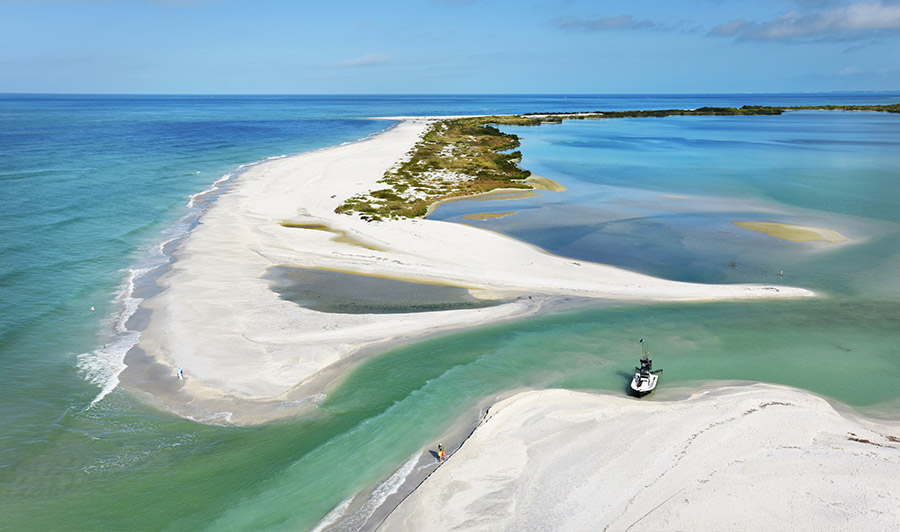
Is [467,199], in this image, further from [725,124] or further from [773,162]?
[725,124]

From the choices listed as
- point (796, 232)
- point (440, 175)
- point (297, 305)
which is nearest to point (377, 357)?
point (297, 305)

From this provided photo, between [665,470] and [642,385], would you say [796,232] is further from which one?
[665,470]

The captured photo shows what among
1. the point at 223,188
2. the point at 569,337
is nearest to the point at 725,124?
the point at 223,188

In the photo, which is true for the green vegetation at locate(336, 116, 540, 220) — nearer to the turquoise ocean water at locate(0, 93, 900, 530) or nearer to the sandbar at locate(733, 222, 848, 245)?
the turquoise ocean water at locate(0, 93, 900, 530)

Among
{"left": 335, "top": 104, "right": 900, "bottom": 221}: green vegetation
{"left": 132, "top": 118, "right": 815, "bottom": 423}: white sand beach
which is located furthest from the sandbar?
{"left": 335, "top": 104, "right": 900, "bottom": 221}: green vegetation

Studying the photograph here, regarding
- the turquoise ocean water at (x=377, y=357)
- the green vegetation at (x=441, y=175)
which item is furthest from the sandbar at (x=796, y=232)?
the green vegetation at (x=441, y=175)

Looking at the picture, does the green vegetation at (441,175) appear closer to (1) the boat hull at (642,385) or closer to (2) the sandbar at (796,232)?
(2) the sandbar at (796,232)
